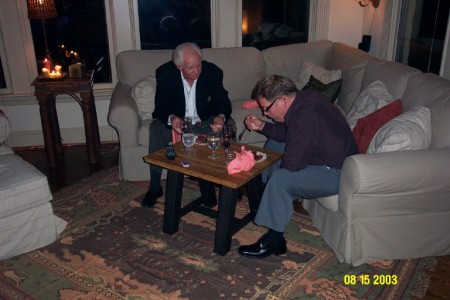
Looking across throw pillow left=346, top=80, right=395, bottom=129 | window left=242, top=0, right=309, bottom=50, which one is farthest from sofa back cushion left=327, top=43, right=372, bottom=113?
window left=242, top=0, right=309, bottom=50

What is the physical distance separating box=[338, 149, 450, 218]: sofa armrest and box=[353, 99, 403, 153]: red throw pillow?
0.40m

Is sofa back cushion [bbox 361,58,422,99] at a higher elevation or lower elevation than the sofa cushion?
higher

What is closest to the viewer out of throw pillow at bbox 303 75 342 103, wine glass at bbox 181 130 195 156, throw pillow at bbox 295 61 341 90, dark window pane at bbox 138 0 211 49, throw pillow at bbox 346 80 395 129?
wine glass at bbox 181 130 195 156

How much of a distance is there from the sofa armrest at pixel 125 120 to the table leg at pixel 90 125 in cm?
48

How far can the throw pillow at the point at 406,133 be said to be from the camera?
92.7 inches

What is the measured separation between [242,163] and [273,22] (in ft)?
8.84

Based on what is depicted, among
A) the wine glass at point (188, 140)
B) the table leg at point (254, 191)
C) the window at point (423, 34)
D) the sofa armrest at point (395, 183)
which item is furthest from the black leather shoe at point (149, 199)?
the window at point (423, 34)

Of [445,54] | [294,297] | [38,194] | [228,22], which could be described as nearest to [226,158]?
[294,297]

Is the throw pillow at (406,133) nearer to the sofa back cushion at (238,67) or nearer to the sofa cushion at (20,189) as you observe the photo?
the sofa back cushion at (238,67)

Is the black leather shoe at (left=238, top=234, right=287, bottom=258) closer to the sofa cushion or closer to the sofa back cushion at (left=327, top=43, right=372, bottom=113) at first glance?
the sofa cushion

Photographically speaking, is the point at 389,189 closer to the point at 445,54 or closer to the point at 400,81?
the point at 400,81

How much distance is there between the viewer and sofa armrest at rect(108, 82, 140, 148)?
10.8 ft

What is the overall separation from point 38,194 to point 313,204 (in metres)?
1.74
